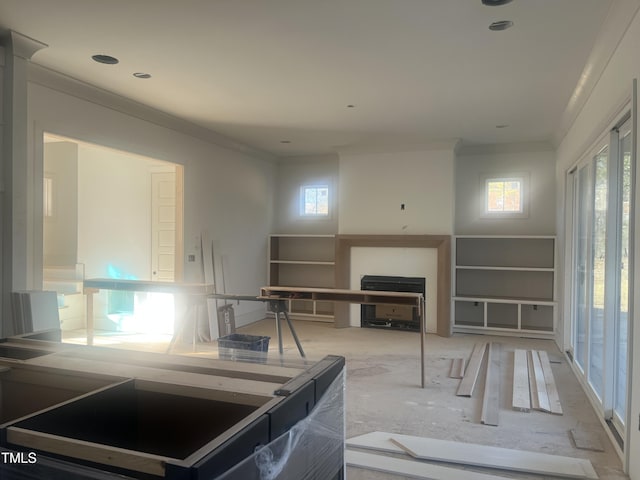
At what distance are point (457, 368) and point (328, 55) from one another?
3.25m

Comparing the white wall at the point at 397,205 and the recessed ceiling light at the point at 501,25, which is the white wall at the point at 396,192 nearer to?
the white wall at the point at 397,205

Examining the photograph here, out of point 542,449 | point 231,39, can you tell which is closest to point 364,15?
point 231,39

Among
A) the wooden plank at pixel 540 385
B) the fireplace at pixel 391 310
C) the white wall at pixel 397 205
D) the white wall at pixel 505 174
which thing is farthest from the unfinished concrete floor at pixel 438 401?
the white wall at pixel 505 174

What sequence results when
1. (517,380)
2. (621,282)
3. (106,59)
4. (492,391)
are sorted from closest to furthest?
1. (621,282)
2. (106,59)
3. (492,391)
4. (517,380)

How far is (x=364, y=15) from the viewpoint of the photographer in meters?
2.74

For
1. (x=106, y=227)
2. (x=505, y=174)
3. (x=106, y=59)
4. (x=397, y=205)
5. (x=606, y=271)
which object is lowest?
(x=606, y=271)

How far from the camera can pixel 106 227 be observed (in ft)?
21.9

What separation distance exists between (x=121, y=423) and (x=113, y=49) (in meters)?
3.05

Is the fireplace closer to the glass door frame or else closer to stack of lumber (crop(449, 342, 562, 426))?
stack of lumber (crop(449, 342, 562, 426))

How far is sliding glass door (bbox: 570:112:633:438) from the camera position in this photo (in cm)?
294

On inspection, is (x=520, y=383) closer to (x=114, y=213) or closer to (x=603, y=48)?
(x=603, y=48)

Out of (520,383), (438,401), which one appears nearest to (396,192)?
(520,383)

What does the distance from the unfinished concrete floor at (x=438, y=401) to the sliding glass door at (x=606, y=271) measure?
23cm

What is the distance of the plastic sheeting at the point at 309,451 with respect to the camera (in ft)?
2.57
